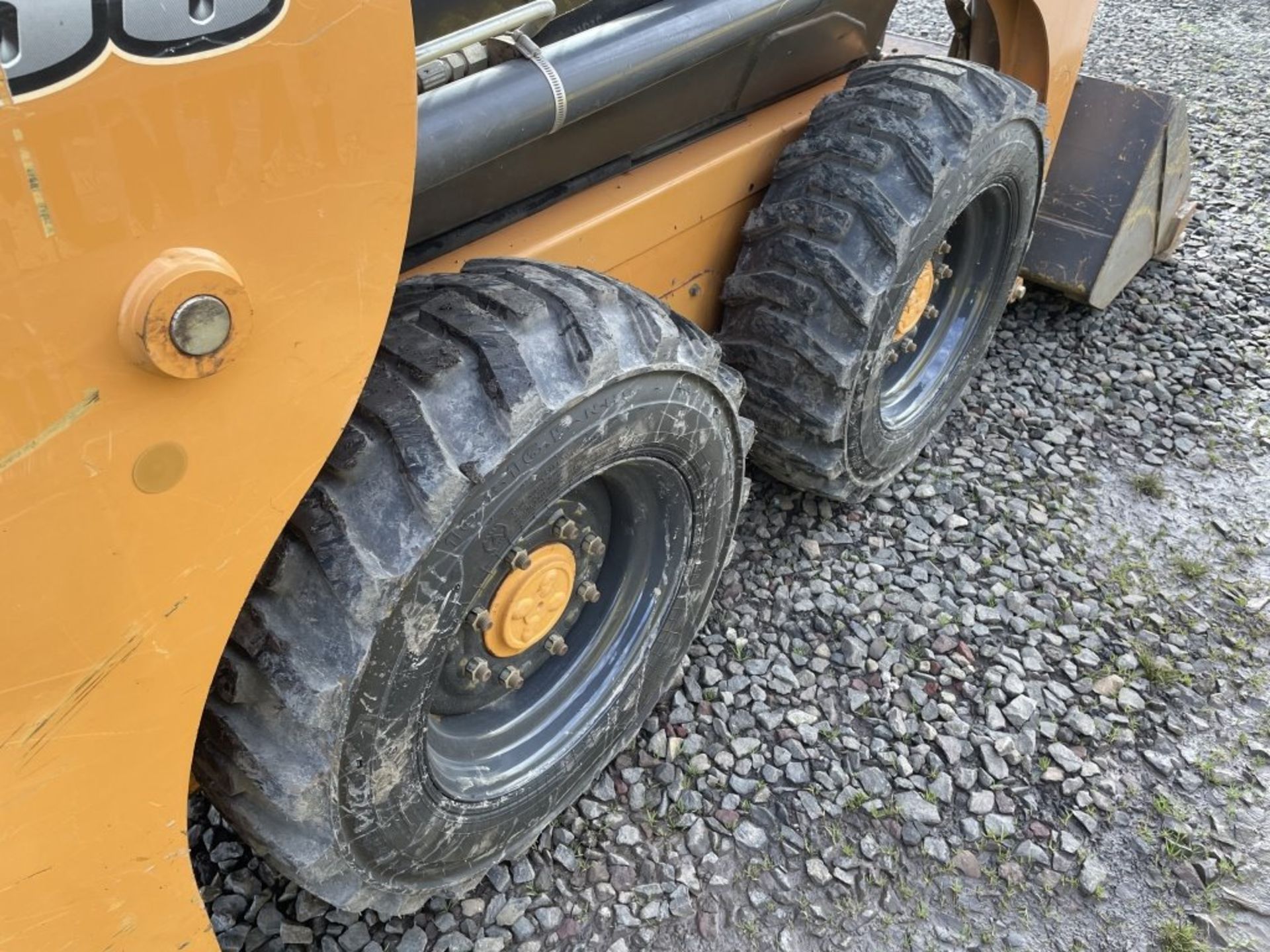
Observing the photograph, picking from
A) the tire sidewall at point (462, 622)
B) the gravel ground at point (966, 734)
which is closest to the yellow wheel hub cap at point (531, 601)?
the tire sidewall at point (462, 622)

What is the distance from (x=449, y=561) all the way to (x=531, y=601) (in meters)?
0.38

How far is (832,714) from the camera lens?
2.15m

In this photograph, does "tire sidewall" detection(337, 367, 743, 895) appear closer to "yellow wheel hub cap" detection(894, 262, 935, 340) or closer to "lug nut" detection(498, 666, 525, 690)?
"lug nut" detection(498, 666, 525, 690)

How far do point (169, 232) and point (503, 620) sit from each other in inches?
35.5

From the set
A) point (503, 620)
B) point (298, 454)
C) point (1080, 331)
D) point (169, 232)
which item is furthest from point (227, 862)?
point (1080, 331)

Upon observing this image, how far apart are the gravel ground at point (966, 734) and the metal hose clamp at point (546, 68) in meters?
1.22

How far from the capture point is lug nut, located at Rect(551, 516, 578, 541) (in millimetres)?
1641

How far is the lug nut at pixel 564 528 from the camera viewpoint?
5.38ft

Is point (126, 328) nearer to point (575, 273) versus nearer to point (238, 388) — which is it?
point (238, 388)


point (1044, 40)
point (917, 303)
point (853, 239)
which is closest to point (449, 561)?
point (853, 239)

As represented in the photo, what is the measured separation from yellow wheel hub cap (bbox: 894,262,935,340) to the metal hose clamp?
3.89 ft

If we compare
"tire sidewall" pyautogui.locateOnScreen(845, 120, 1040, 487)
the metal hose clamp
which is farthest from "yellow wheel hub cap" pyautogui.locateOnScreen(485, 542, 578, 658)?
"tire sidewall" pyautogui.locateOnScreen(845, 120, 1040, 487)

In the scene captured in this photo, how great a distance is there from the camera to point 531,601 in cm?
163

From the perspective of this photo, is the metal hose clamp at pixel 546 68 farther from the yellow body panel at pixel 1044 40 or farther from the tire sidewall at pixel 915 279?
the yellow body panel at pixel 1044 40
